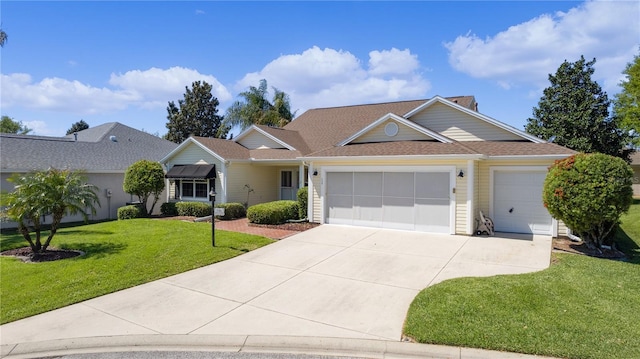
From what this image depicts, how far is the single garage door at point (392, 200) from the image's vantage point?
1248 cm

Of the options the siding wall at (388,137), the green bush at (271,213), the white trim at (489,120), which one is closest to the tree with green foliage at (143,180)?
the green bush at (271,213)

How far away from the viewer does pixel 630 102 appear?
80.7 ft

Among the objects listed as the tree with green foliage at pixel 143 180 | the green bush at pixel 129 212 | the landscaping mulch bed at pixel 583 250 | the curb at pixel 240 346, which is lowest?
the curb at pixel 240 346

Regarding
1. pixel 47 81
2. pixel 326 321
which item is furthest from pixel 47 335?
pixel 47 81

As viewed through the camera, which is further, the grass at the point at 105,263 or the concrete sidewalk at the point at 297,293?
the grass at the point at 105,263

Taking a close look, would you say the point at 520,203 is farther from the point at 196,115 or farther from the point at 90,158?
the point at 196,115

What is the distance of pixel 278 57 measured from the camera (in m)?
20.9

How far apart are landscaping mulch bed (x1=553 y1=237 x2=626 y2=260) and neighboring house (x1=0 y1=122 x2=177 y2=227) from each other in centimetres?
1914

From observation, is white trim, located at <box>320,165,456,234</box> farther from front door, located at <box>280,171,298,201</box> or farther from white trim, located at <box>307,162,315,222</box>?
front door, located at <box>280,171,298,201</box>

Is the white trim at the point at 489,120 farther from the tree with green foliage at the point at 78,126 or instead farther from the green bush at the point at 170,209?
the tree with green foliage at the point at 78,126

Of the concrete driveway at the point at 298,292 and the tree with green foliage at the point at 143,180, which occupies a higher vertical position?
the tree with green foliage at the point at 143,180

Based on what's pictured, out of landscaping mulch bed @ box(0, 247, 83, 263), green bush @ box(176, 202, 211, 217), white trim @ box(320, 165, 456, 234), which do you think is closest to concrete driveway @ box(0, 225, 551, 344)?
white trim @ box(320, 165, 456, 234)

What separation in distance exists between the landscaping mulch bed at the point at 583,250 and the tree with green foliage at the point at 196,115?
3820 centimetres

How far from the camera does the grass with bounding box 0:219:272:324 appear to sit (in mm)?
7172
